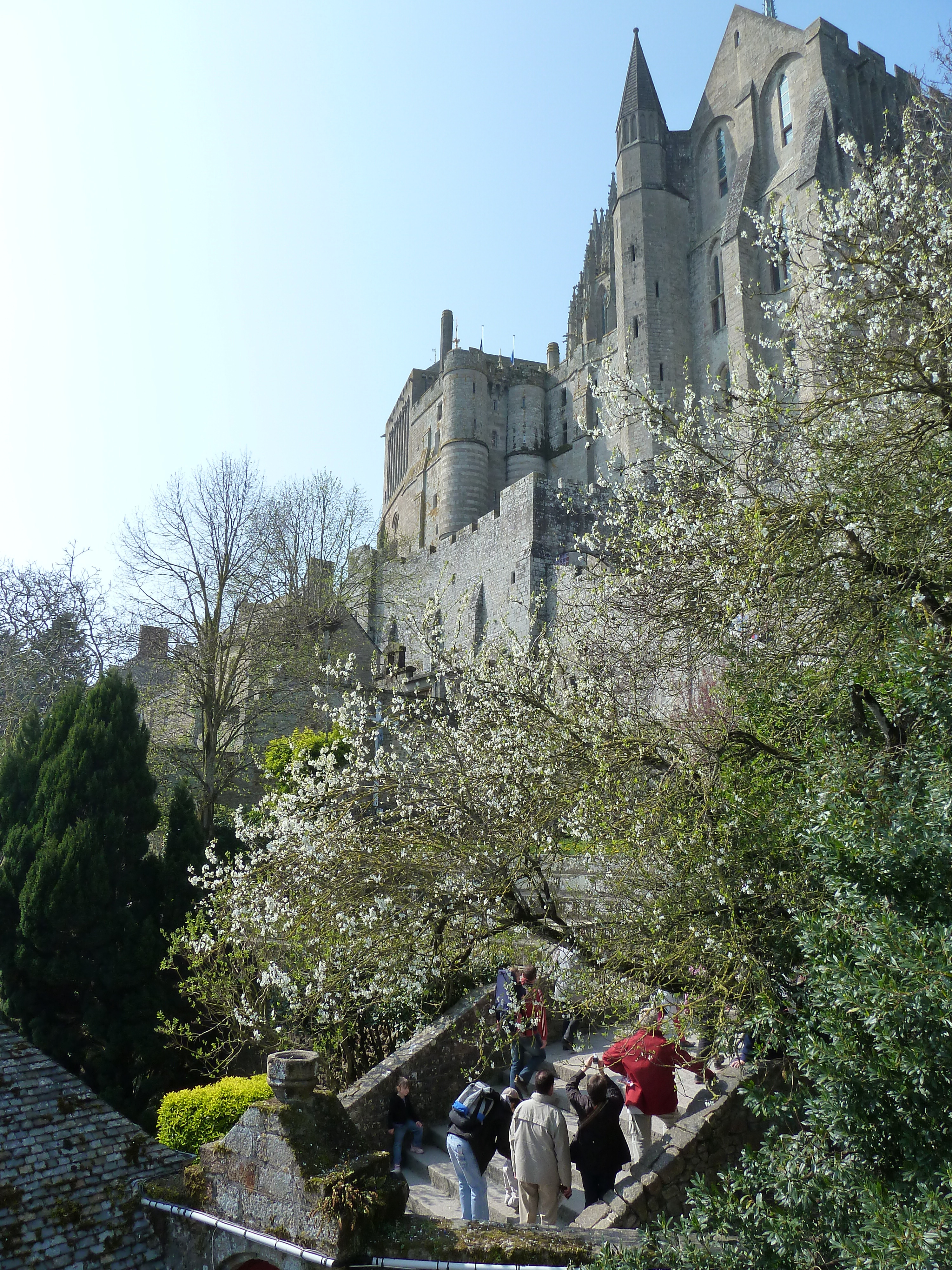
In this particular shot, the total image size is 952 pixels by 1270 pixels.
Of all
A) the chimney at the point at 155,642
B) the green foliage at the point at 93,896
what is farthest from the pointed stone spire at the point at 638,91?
the green foliage at the point at 93,896

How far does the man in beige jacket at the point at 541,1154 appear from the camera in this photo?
6.21 metres

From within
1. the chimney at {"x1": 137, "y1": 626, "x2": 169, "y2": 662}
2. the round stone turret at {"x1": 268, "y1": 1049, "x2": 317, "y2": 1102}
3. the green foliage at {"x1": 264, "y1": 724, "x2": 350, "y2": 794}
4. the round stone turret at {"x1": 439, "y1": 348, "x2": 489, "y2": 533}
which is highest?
the round stone turret at {"x1": 439, "y1": 348, "x2": 489, "y2": 533}

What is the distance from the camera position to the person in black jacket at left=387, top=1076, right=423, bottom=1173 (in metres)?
7.98

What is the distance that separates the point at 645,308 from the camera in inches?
1394

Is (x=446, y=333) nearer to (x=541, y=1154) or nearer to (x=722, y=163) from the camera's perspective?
(x=722, y=163)

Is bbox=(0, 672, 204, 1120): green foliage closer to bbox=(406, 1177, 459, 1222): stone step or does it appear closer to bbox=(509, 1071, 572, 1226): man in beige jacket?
bbox=(406, 1177, 459, 1222): stone step

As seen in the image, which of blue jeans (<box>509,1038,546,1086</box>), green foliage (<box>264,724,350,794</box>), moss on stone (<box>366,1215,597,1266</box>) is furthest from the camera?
green foliage (<box>264,724,350,794</box>)

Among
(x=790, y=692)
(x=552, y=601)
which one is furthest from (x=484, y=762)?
(x=552, y=601)

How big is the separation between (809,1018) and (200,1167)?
4.21 m

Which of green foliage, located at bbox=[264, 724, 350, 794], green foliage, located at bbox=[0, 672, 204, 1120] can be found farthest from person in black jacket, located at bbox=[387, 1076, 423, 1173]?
green foliage, located at bbox=[264, 724, 350, 794]

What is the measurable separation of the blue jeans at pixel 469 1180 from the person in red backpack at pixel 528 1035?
2.92 feet

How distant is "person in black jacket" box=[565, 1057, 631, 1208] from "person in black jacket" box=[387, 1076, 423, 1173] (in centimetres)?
209

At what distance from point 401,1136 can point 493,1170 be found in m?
0.89

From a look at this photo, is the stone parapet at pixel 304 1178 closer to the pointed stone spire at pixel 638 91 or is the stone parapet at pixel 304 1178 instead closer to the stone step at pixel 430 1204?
the stone step at pixel 430 1204
